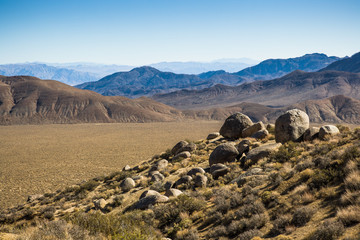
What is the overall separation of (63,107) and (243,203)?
366ft

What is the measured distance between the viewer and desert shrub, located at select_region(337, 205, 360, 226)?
20.8 ft

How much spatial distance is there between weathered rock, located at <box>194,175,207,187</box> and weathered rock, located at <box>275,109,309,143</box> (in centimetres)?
665

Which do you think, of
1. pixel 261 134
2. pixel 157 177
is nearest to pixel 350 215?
pixel 157 177

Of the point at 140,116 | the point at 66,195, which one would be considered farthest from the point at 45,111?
the point at 66,195

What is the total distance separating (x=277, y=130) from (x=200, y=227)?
10998 millimetres

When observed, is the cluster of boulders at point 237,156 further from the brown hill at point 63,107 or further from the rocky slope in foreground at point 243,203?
the brown hill at point 63,107

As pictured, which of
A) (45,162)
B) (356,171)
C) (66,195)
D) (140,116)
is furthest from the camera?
(140,116)

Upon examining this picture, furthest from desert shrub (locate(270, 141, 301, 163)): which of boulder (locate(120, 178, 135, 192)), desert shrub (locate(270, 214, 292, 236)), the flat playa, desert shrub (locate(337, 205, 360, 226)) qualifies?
the flat playa

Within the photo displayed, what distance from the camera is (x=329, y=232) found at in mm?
6098

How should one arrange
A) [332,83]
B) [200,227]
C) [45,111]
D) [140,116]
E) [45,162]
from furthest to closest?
[332,83] → [140,116] → [45,111] → [45,162] → [200,227]

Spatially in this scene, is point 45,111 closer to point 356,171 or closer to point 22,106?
point 22,106

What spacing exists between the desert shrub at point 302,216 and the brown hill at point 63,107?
100841 millimetres

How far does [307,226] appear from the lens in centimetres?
705

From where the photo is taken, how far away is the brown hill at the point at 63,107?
99.9m
